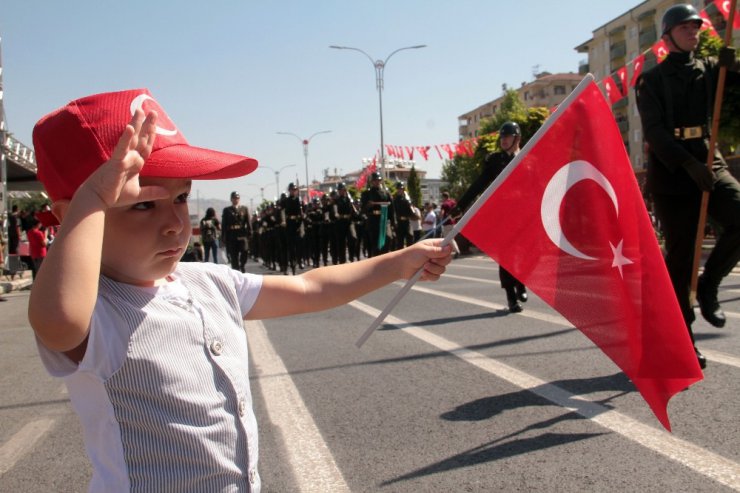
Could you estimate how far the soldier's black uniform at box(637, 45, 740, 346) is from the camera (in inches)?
184

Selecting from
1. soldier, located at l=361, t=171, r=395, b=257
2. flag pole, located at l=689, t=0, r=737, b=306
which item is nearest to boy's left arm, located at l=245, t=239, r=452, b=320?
flag pole, located at l=689, t=0, r=737, b=306

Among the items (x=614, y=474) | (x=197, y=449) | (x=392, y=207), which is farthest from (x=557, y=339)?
(x=392, y=207)

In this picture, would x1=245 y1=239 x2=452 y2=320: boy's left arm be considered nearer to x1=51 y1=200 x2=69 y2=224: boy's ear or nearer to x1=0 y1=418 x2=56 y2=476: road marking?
x1=51 y1=200 x2=69 y2=224: boy's ear

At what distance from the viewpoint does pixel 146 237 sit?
1626 millimetres

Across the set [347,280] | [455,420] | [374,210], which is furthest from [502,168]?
[374,210]

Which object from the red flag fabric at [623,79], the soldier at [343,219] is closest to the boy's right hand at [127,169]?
the red flag fabric at [623,79]

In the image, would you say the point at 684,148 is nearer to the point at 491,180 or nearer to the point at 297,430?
the point at 297,430

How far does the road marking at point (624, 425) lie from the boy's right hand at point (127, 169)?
100 inches

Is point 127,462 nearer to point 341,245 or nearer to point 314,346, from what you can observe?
point 314,346

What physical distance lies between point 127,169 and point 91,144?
195 millimetres

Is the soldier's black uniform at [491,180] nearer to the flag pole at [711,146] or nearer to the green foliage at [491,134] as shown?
the flag pole at [711,146]

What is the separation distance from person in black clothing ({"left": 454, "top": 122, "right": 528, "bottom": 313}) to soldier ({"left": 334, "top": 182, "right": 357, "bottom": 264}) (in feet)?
42.4

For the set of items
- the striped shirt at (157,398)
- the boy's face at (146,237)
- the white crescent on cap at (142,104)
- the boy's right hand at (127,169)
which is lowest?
the striped shirt at (157,398)

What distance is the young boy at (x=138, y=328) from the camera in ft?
4.97
